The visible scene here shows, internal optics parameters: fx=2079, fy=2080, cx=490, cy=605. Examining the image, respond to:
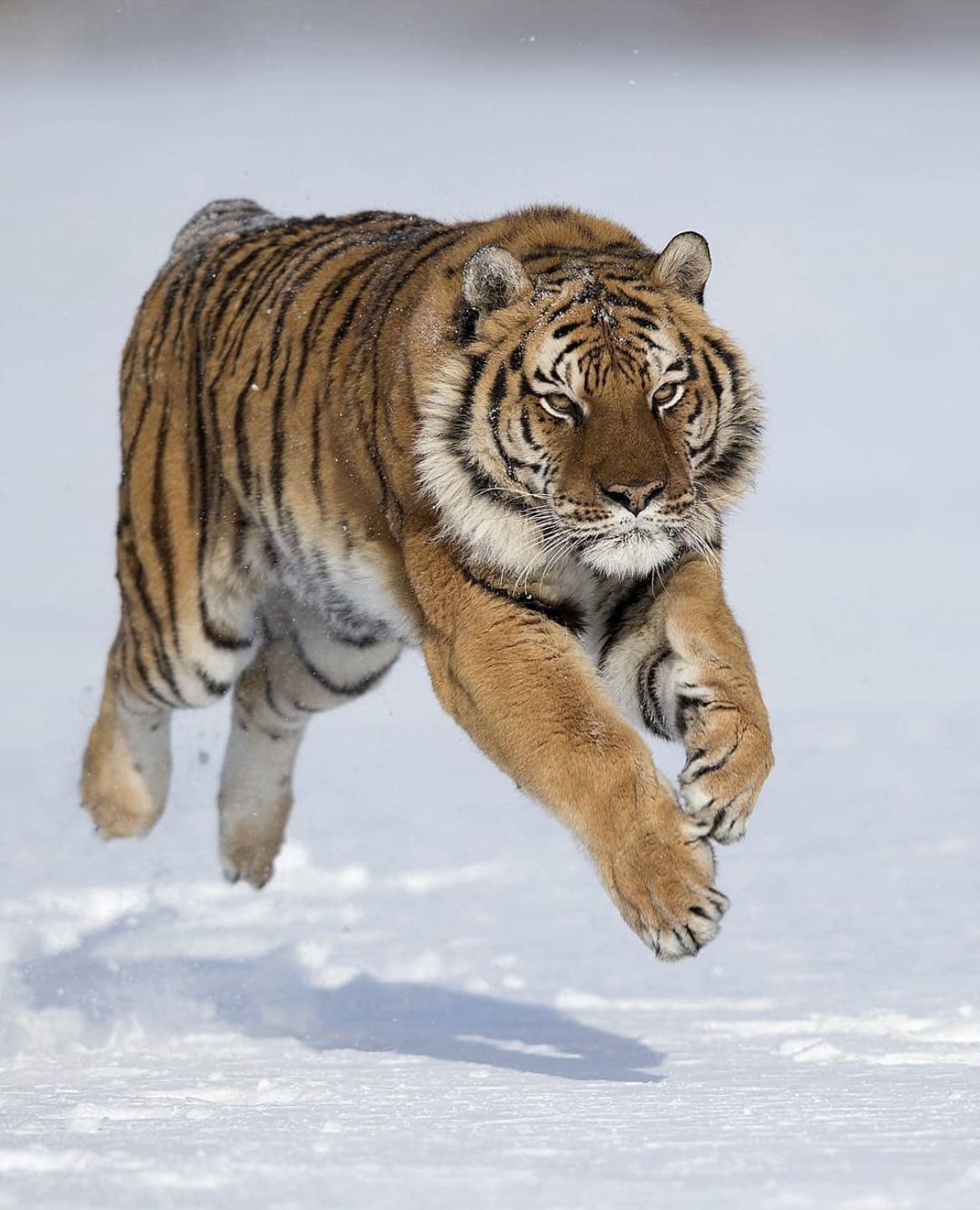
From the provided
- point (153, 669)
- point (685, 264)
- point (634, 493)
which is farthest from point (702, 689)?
point (153, 669)

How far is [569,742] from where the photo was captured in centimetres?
326

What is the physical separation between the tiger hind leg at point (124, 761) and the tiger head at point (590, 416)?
144cm

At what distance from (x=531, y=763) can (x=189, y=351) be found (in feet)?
5.16

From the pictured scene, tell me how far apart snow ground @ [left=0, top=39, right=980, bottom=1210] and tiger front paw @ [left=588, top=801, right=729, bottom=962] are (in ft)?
0.83

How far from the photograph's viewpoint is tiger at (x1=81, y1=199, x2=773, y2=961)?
10.7ft

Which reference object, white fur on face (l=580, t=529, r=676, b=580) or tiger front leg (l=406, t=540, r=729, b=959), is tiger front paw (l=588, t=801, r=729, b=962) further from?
white fur on face (l=580, t=529, r=676, b=580)

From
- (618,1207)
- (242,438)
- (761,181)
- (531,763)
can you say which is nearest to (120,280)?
(761,181)

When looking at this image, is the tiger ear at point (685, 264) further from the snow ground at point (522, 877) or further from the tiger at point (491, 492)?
the snow ground at point (522, 877)

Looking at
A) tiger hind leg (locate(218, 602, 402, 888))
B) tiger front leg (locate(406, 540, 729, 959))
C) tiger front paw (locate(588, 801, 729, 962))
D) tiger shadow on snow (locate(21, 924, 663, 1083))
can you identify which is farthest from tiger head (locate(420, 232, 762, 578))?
tiger hind leg (locate(218, 602, 402, 888))

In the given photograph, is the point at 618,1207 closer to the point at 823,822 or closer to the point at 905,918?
the point at 905,918

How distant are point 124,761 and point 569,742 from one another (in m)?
1.88

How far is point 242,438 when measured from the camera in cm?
427

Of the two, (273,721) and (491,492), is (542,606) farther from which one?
(273,721)

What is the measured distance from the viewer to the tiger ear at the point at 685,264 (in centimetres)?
356
